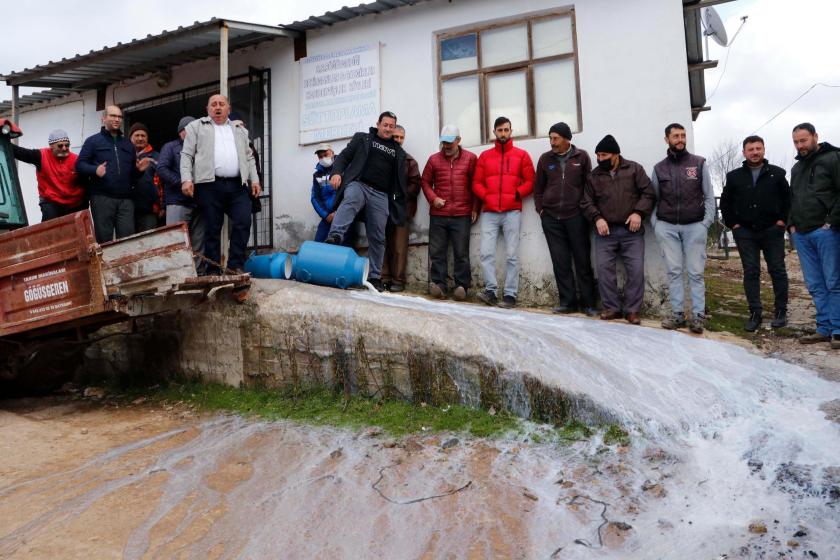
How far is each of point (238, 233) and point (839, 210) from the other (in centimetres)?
544

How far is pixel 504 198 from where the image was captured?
260 inches

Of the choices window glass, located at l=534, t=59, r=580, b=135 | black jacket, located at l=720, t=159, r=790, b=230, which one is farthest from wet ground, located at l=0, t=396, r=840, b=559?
window glass, located at l=534, t=59, r=580, b=135

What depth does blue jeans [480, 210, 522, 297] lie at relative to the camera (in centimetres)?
663

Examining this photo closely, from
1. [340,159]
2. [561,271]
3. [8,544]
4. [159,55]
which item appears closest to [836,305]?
[561,271]

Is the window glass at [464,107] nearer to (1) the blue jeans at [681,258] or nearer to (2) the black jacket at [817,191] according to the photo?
(1) the blue jeans at [681,258]

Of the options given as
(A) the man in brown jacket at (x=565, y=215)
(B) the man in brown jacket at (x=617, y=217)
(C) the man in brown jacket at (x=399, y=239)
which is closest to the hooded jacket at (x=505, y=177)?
(A) the man in brown jacket at (x=565, y=215)

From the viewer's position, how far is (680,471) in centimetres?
345


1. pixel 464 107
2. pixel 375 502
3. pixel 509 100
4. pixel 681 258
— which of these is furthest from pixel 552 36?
pixel 375 502

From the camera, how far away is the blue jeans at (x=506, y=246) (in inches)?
261

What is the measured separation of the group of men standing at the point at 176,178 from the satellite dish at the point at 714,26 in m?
5.48

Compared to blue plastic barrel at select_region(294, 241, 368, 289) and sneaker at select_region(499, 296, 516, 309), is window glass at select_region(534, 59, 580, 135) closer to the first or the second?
sneaker at select_region(499, 296, 516, 309)

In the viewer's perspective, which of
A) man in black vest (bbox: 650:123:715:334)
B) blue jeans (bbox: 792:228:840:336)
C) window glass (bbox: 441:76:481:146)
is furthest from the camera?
window glass (bbox: 441:76:481:146)

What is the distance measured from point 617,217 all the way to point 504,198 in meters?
1.18

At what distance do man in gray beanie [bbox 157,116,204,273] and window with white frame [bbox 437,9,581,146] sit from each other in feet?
9.90
